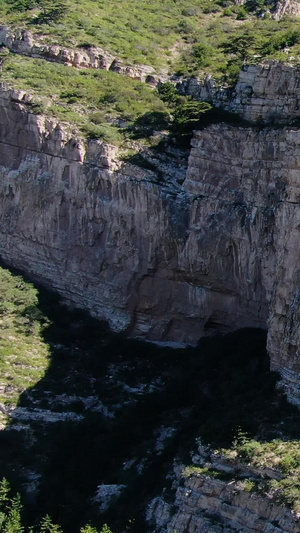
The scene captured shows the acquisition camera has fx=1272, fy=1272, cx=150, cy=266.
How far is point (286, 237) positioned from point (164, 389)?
8898 mm

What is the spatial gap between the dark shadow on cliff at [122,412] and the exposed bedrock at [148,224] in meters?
1.05

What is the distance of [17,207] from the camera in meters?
50.4

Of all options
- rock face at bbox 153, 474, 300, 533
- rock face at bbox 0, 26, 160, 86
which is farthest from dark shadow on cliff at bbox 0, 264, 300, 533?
rock face at bbox 0, 26, 160, 86

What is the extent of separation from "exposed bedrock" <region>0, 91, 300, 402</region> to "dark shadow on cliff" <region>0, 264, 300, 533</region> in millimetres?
1051

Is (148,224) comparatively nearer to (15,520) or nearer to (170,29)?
(15,520)

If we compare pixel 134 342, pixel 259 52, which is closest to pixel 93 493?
pixel 134 342

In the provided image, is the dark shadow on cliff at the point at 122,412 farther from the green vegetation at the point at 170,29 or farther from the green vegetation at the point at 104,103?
the green vegetation at the point at 170,29

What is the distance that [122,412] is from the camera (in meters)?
42.7

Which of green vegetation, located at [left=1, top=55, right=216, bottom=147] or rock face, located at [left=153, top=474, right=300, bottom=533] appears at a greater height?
green vegetation, located at [left=1, top=55, right=216, bottom=147]

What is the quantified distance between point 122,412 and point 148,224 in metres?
7.44

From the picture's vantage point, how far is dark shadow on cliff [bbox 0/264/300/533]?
36.8m

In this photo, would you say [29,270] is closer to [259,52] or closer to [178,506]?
[259,52]

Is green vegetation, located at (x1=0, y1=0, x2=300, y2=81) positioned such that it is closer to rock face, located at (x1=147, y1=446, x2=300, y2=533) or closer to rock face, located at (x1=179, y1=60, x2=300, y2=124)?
rock face, located at (x1=179, y1=60, x2=300, y2=124)

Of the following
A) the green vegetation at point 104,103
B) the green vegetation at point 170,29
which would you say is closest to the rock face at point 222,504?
the green vegetation at point 104,103
